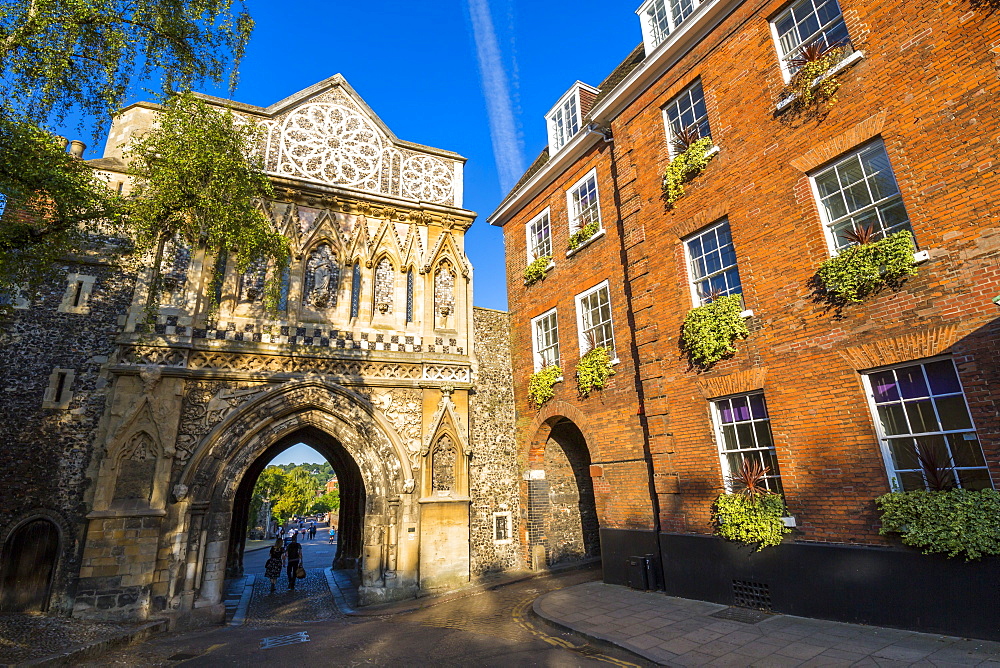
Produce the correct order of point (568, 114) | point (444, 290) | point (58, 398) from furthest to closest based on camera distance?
1. point (568, 114)
2. point (444, 290)
3. point (58, 398)

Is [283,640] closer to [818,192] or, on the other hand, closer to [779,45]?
[818,192]

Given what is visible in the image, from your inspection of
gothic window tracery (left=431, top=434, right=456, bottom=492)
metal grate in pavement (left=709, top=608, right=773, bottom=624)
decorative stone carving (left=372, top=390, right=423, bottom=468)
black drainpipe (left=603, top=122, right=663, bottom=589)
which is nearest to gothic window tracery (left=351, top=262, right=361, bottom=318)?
decorative stone carving (left=372, top=390, right=423, bottom=468)

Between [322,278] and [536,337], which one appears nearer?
[322,278]

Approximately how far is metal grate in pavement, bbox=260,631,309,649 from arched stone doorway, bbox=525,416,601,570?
683 centimetres

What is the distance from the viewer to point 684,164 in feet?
32.8

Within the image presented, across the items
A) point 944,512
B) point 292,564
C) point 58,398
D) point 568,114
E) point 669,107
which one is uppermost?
point 568,114

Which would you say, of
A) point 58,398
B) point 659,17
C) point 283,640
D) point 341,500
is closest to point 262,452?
point 58,398

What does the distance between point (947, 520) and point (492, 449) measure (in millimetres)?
10337

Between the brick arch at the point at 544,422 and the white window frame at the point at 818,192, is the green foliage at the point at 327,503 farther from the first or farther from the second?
the white window frame at the point at 818,192

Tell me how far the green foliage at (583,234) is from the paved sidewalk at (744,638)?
908 centimetres

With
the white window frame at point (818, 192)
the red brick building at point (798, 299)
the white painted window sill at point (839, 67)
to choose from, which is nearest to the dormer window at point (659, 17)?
the red brick building at point (798, 299)

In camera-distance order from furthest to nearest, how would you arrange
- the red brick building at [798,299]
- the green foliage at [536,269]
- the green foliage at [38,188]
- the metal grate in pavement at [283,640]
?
the green foliage at [536,269] → the metal grate in pavement at [283,640] → the green foliage at [38,188] → the red brick building at [798,299]

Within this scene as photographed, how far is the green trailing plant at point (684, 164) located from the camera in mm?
9688

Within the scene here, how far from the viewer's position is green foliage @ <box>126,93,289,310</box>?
10039 millimetres
